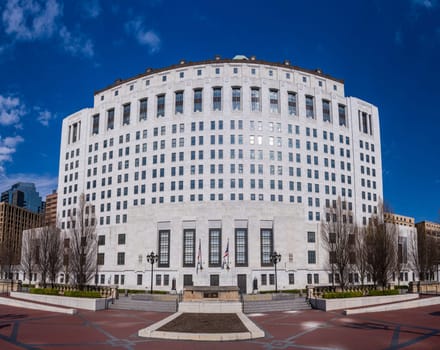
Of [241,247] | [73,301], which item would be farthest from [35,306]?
[241,247]

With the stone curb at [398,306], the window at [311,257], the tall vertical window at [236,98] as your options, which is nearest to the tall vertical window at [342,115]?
the tall vertical window at [236,98]

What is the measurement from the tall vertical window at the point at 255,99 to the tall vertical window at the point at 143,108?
21.4 meters

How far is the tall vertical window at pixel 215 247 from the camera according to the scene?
64.0 metres

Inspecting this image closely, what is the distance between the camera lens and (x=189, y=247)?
65312 millimetres

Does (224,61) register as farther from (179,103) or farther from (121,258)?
(121,258)

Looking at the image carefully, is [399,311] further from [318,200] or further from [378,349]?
[318,200]

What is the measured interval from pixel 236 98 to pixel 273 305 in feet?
152

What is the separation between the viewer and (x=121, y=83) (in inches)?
3270

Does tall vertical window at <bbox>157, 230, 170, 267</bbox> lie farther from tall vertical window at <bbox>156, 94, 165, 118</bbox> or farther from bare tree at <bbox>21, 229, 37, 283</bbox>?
tall vertical window at <bbox>156, 94, 165, 118</bbox>

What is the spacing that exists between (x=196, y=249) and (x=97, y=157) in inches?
1235

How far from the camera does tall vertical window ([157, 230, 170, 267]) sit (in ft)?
216

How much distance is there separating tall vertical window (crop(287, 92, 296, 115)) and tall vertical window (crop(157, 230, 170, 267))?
33036 mm

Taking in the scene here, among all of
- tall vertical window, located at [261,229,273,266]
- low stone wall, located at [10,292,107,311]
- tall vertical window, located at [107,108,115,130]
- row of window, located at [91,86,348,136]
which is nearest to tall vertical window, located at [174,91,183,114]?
row of window, located at [91,86,348,136]

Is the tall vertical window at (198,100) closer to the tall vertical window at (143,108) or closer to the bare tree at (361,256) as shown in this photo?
the tall vertical window at (143,108)
